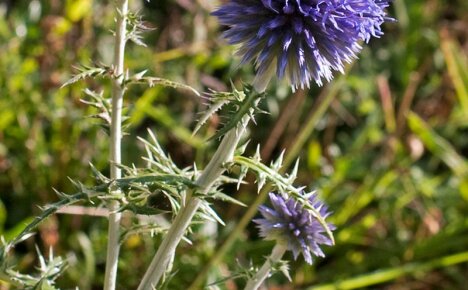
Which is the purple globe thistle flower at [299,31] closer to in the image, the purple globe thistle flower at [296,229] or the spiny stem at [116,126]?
the spiny stem at [116,126]

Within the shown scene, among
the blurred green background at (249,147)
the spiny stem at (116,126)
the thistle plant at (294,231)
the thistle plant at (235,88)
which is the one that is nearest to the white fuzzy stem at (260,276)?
the thistle plant at (294,231)

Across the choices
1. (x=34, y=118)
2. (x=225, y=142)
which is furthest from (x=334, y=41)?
(x=34, y=118)

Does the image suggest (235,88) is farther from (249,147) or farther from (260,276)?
(249,147)

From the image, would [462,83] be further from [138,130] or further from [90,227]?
[90,227]

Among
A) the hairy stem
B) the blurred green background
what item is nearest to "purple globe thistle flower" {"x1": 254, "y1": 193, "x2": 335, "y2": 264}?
the hairy stem

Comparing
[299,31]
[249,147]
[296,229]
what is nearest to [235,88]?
[299,31]

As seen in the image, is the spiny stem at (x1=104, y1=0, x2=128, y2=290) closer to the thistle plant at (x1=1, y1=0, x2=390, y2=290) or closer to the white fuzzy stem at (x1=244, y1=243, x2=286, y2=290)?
the thistle plant at (x1=1, y1=0, x2=390, y2=290)
